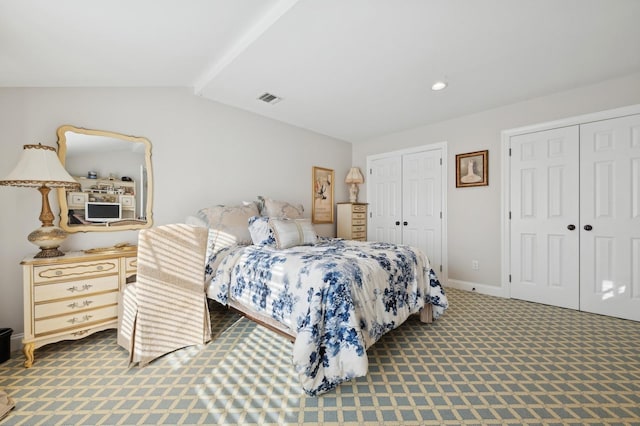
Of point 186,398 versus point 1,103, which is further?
point 1,103

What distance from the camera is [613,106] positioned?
266 cm

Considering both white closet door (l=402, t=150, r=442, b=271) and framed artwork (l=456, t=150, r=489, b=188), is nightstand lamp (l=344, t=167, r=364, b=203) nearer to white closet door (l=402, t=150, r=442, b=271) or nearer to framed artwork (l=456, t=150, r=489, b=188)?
white closet door (l=402, t=150, r=442, b=271)

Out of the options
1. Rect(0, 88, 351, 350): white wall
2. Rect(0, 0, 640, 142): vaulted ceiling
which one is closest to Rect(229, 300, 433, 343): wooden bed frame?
Rect(0, 88, 351, 350): white wall

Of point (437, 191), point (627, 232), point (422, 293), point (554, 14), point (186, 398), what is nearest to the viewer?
point (186, 398)

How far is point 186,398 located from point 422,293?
1.97 meters

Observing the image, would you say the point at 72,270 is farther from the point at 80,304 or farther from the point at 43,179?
the point at 43,179

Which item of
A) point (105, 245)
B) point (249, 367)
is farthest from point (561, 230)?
point (105, 245)

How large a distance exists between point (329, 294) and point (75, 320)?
194cm

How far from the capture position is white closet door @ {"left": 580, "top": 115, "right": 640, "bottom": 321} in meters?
2.59

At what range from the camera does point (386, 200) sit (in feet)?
14.9

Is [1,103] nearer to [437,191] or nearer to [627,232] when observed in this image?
[437,191]

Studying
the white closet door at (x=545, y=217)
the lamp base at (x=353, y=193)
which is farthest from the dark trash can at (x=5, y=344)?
the white closet door at (x=545, y=217)

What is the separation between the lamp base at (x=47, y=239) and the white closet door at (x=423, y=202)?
161 inches

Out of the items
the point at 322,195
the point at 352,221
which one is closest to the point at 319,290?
the point at 352,221
